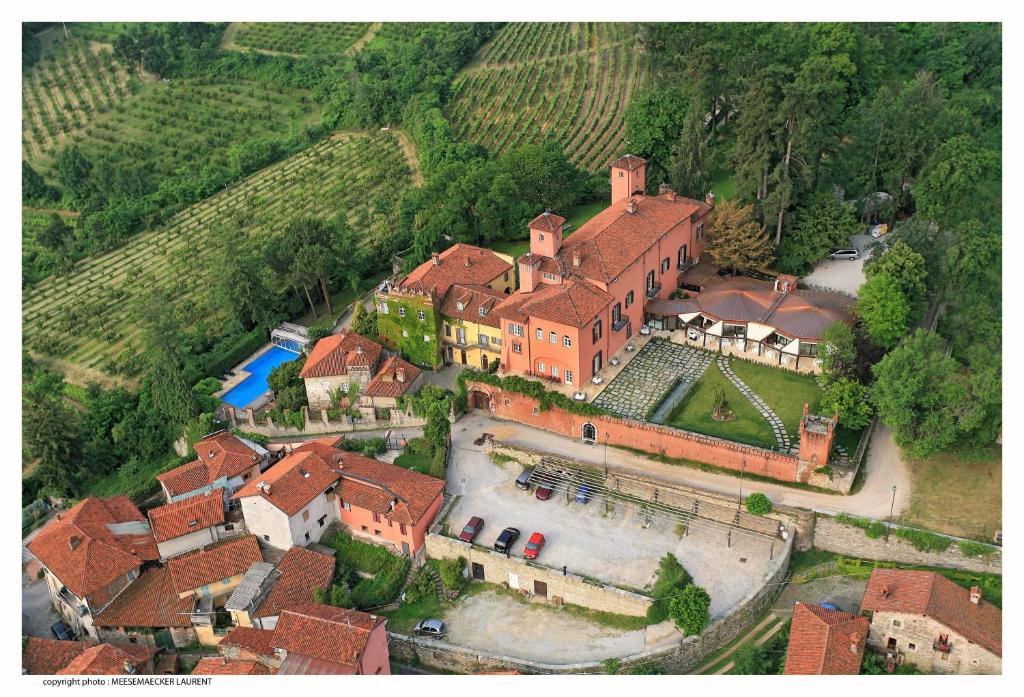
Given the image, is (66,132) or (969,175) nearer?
(969,175)

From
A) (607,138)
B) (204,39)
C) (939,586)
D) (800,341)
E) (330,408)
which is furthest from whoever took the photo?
(204,39)

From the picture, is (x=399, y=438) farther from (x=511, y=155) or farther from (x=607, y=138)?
(x=607, y=138)

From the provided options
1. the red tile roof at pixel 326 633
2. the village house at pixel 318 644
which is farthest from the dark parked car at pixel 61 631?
the red tile roof at pixel 326 633

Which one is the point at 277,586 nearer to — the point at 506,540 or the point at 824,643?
the point at 506,540

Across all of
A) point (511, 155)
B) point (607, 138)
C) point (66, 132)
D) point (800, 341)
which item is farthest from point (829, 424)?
point (66, 132)

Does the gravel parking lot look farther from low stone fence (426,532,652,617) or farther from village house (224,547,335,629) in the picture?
village house (224,547,335,629)

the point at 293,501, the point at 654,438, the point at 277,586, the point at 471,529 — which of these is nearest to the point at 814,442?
the point at 654,438
